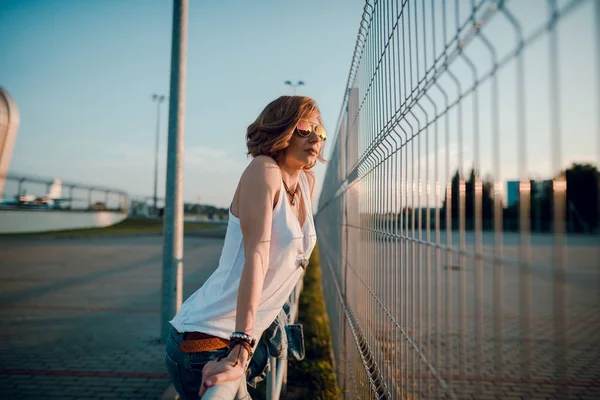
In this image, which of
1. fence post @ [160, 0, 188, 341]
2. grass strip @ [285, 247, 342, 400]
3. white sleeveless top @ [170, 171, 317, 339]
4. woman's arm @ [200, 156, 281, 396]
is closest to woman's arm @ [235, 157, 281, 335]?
woman's arm @ [200, 156, 281, 396]

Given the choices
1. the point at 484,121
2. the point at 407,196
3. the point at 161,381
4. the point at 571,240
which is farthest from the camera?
the point at 161,381

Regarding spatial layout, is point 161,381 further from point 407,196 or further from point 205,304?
point 407,196

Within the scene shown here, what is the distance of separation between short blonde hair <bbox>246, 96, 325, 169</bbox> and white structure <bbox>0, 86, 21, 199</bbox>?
39.1 feet

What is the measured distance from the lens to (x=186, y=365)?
5.30ft

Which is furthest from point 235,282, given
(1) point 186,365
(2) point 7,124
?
(2) point 7,124

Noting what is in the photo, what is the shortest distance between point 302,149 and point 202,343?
89cm

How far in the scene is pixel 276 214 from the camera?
164cm

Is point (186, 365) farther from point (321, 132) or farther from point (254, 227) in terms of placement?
point (321, 132)

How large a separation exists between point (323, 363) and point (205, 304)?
11.1 ft

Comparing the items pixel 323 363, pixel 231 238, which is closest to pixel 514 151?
pixel 231 238

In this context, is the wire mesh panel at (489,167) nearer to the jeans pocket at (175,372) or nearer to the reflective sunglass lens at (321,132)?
the reflective sunglass lens at (321,132)

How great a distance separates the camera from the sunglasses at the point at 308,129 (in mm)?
1903

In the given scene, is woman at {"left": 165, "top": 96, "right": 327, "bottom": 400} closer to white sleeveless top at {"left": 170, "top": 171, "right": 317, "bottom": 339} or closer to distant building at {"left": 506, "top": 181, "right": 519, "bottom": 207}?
white sleeveless top at {"left": 170, "top": 171, "right": 317, "bottom": 339}

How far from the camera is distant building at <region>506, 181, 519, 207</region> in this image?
0.81m
